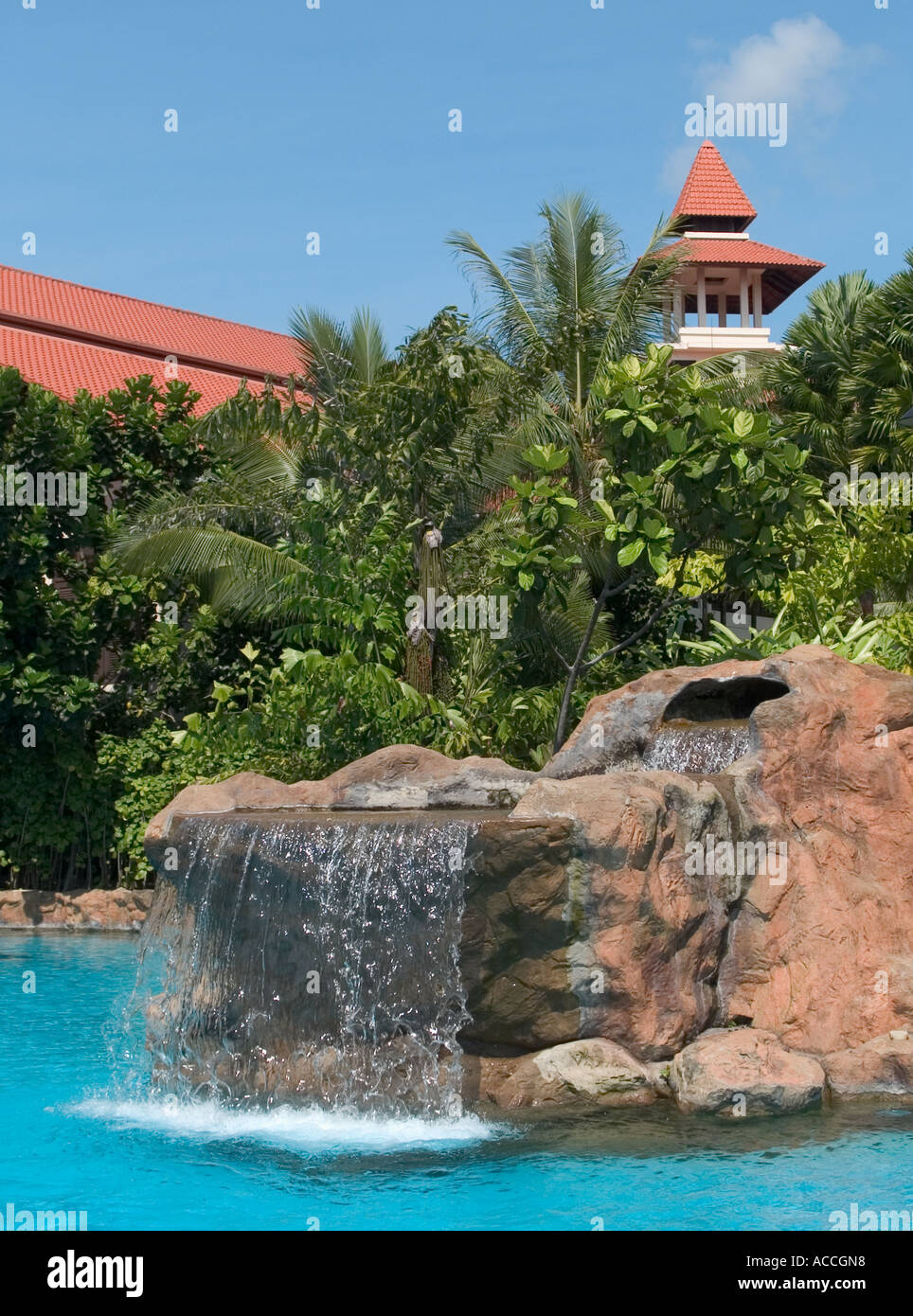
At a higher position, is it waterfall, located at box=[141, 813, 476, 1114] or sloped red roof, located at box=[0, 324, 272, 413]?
sloped red roof, located at box=[0, 324, 272, 413]

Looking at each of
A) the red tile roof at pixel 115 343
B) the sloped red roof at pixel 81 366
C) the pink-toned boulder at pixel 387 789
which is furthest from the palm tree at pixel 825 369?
the pink-toned boulder at pixel 387 789

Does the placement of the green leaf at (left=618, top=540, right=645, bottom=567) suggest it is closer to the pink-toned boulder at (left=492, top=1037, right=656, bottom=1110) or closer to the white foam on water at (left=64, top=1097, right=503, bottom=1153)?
the pink-toned boulder at (left=492, top=1037, right=656, bottom=1110)

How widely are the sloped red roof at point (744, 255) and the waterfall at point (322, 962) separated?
83.7 feet

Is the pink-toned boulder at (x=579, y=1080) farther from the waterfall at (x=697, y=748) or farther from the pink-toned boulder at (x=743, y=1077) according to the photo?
the waterfall at (x=697, y=748)

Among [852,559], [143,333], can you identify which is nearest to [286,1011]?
[852,559]

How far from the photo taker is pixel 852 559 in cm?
1334

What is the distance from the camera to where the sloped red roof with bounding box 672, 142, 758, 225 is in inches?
1299

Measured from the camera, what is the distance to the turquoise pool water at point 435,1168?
5.53 m

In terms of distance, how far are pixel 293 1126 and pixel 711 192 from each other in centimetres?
3071

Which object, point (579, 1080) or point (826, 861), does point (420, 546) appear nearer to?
point (826, 861)

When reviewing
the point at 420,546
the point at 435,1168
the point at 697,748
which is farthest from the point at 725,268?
the point at 435,1168

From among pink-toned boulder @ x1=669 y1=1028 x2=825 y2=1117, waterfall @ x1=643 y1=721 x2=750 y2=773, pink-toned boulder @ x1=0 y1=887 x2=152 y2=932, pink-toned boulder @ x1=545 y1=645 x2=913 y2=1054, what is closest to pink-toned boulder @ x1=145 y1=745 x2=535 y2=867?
waterfall @ x1=643 y1=721 x2=750 y2=773

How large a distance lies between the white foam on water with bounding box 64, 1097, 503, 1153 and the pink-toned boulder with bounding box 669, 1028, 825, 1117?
1010 mm

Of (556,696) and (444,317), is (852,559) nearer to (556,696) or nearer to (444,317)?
(556,696)
